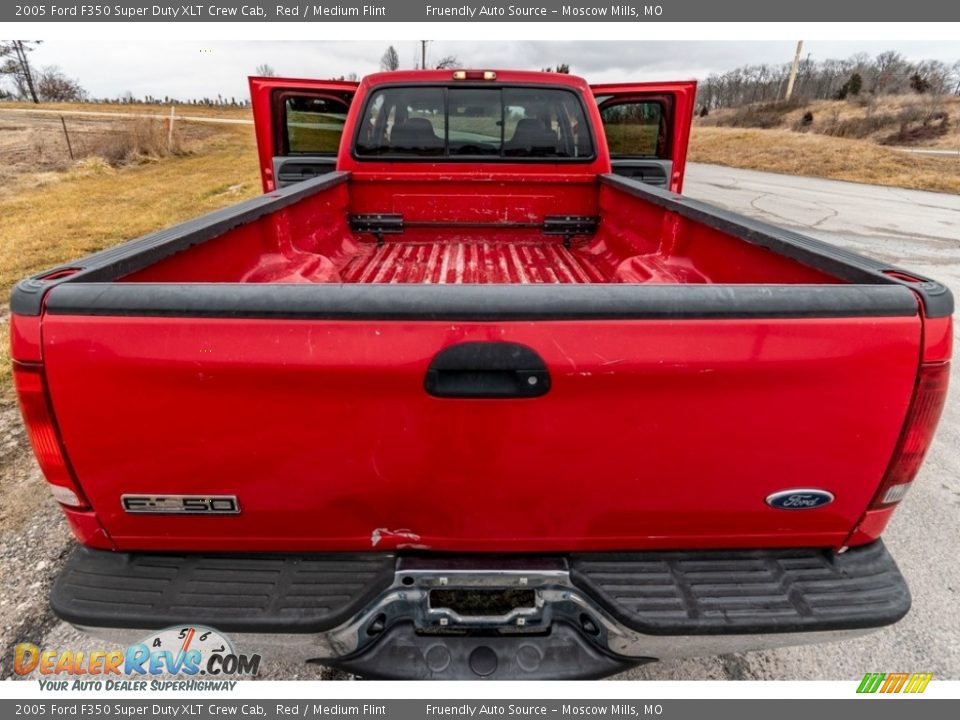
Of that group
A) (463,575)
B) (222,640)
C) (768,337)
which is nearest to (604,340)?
(768,337)

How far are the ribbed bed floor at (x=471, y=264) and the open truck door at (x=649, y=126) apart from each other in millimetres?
1668

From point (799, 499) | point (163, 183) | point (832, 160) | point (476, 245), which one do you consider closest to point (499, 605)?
point (799, 499)

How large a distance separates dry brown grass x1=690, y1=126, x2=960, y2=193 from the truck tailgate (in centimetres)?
2054

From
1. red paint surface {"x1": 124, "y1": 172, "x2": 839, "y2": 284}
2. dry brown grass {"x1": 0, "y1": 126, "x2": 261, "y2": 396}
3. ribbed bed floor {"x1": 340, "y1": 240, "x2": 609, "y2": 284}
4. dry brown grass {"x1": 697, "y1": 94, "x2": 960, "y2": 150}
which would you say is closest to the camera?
red paint surface {"x1": 124, "y1": 172, "x2": 839, "y2": 284}

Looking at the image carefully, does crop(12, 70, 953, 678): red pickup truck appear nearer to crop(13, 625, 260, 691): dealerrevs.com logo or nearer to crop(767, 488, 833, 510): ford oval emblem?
crop(767, 488, 833, 510): ford oval emblem

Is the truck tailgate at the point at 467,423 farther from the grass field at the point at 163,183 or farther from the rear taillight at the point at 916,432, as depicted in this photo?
the grass field at the point at 163,183

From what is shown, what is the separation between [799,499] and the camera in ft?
5.10

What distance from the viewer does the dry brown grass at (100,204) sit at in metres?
7.85

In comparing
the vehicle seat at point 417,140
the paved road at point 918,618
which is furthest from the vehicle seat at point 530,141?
the paved road at point 918,618

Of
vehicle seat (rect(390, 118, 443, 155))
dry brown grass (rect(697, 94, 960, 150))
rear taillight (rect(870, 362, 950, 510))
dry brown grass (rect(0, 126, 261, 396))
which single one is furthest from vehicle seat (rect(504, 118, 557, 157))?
dry brown grass (rect(697, 94, 960, 150))

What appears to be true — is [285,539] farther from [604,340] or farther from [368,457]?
[604,340]

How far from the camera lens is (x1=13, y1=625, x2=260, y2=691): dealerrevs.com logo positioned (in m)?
1.67

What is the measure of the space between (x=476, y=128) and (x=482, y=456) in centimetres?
373

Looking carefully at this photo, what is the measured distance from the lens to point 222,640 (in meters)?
1.59
